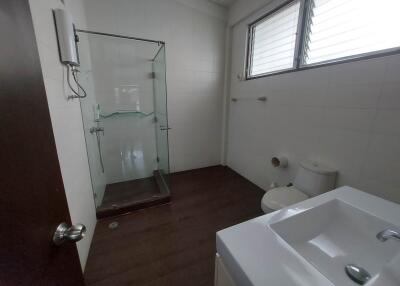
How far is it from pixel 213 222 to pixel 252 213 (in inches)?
19.4

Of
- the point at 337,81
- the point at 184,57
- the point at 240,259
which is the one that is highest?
the point at 184,57

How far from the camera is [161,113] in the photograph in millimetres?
2496

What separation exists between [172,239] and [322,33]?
2.47m

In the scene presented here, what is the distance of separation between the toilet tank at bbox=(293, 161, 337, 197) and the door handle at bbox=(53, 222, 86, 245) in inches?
69.3

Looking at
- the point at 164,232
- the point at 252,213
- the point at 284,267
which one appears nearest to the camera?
the point at 284,267

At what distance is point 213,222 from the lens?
73.5 inches

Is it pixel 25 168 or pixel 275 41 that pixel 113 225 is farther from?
pixel 275 41

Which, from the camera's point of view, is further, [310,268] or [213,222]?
[213,222]

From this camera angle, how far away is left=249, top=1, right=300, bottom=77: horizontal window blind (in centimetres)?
189

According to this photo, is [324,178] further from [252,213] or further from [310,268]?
[310,268]

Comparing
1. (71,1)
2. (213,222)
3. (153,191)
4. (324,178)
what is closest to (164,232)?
(213,222)

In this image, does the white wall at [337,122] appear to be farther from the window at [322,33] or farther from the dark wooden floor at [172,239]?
the dark wooden floor at [172,239]

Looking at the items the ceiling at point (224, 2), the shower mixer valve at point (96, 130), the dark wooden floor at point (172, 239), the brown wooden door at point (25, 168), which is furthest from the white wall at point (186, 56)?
the brown wooden door at point (25, 168)

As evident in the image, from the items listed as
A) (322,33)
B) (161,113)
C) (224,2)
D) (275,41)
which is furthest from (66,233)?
(224,2)
